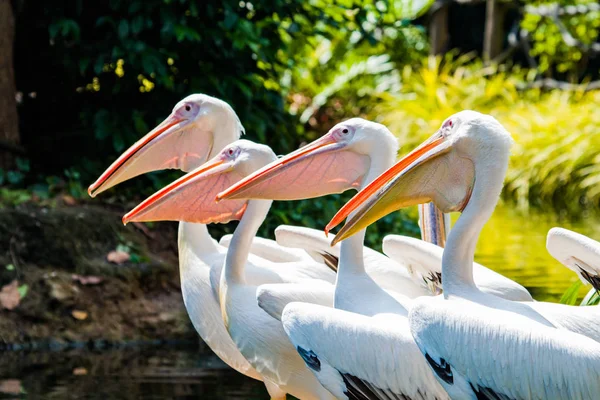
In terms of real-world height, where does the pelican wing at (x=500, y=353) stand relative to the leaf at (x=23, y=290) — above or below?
above

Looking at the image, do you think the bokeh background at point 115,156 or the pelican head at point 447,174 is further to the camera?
the bokeh background at point 115,156

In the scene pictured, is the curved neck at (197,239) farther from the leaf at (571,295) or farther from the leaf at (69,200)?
the leaf at (69,200)

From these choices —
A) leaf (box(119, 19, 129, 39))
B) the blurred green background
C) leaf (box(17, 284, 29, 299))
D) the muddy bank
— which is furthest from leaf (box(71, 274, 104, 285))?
leaf (box(119, 19, 129, 39))

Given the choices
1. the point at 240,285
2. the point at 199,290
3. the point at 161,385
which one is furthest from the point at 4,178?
the point at 240,285

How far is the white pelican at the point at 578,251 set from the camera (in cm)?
394

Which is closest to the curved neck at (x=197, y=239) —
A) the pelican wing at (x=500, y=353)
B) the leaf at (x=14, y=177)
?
the pelican wing at (x=500, y=353)

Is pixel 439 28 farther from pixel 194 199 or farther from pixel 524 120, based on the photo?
pixel 194 199

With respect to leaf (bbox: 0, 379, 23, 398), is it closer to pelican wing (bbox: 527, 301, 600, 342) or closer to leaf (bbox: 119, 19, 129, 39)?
leaf (bbox: 119, 19, 129, 39)

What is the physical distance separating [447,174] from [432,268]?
0.70 meters

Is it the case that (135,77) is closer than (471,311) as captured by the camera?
No

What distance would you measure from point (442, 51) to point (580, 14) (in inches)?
99.5

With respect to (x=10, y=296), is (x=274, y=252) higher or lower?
higher

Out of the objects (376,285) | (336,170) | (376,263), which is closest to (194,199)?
(336,170)

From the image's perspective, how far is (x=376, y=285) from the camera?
406cm
